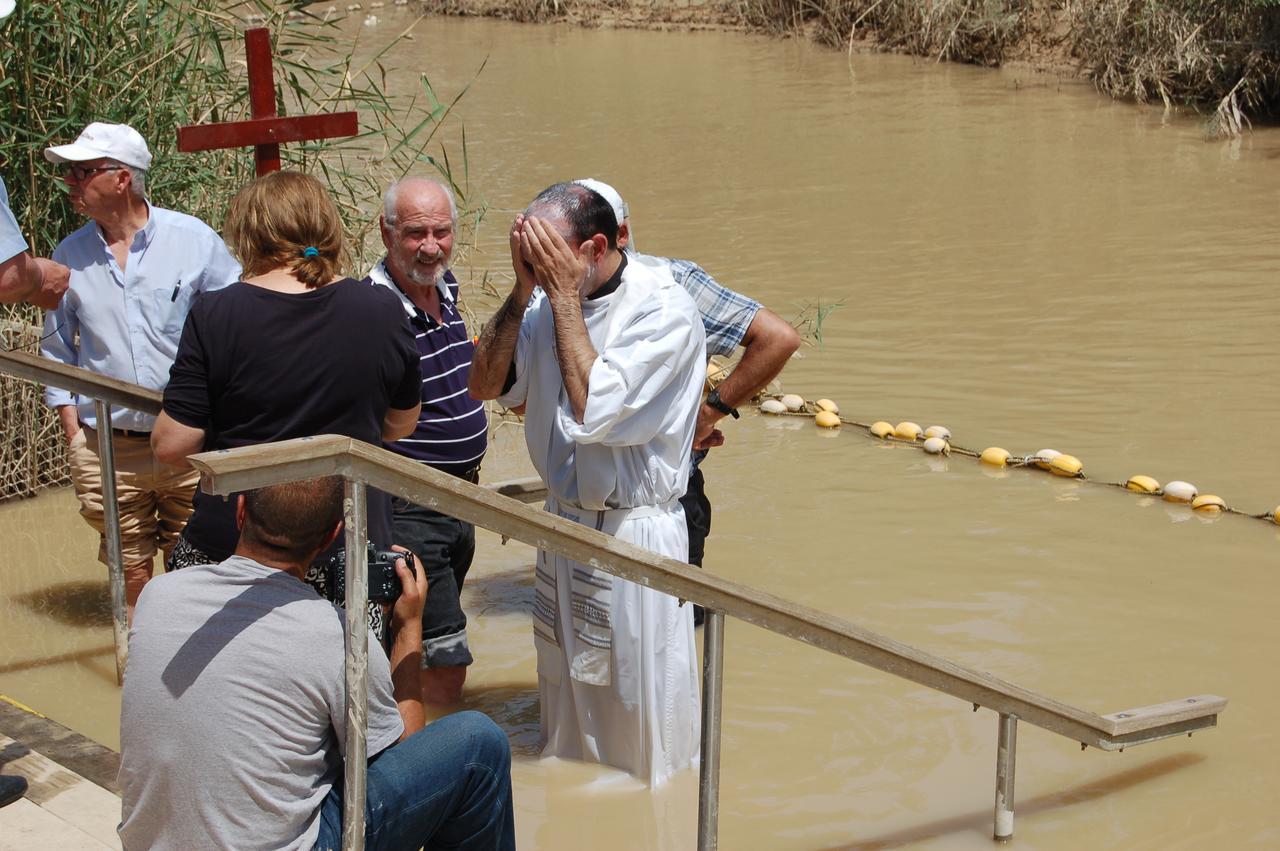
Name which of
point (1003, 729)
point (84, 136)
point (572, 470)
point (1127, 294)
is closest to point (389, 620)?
point (572, 470)

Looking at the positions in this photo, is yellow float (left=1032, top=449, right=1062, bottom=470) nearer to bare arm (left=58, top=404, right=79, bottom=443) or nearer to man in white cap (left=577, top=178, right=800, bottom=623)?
man in white cap (left=577, top=178, right=800, bottom=623)

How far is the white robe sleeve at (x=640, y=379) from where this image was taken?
373 cm

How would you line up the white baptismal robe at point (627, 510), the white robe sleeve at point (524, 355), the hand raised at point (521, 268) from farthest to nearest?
the white robe sleeve at point (524, 355), the white baptismal robe at point (627, 510), the hand raised at point (521, 268)

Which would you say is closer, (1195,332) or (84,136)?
Answer: (84,136)

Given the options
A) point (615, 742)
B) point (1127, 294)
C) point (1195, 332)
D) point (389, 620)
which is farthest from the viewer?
point (1127, 294)

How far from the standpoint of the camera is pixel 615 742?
4160 millimetres

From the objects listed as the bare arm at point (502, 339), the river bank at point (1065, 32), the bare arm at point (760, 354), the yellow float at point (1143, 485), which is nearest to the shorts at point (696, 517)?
the bare arm at point (760, 354)

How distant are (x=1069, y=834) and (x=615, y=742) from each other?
130cm

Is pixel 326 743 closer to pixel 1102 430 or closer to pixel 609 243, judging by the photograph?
pixel 609 243

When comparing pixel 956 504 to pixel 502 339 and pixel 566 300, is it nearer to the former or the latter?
pixel 502 339

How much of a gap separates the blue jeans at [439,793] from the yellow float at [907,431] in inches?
194

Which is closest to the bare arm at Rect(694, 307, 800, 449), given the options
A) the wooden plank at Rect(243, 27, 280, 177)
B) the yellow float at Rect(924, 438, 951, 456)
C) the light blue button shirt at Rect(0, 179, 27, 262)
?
the wooden plank at Rect(243, 27, 280, 177)

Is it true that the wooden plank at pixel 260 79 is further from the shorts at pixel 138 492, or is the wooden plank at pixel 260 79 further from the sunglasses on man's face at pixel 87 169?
the shorts at pixel 138 492

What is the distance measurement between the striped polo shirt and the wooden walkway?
122 cm
